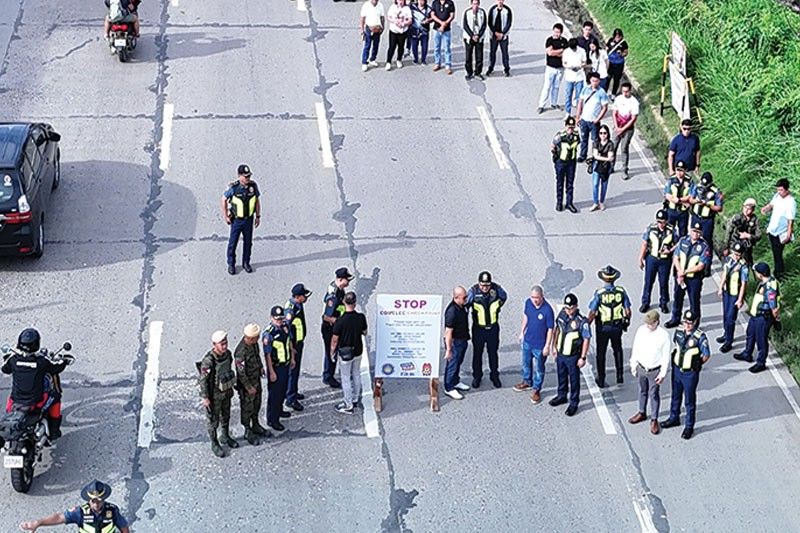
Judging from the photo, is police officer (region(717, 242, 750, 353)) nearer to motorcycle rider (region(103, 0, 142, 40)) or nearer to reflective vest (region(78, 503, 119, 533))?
reflective vest (region(78, 503, 119, 533))

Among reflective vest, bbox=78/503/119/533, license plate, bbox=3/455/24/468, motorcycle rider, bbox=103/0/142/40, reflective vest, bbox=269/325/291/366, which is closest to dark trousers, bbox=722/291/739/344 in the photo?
reflective vest, bbox=269/325/291/366

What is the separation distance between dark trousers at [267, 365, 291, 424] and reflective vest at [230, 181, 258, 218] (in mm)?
3370

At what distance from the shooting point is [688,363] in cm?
1524

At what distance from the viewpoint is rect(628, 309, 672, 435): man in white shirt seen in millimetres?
15305

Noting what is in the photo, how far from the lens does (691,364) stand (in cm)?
1524

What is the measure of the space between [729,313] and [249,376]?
663cm

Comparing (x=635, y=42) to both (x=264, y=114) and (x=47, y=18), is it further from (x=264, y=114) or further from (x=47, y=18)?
(x=47, y=18)

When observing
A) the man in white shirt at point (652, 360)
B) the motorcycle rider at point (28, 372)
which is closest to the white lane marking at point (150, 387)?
the motorcycle rider at point (28, 372)

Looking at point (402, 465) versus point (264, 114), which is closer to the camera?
point (402, 465)

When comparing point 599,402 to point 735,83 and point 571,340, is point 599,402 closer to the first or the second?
point 571,340

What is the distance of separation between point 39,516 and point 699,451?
7.61 metres

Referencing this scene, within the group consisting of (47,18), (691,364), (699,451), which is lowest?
(699,451)

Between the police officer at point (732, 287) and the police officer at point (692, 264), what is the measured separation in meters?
0.30

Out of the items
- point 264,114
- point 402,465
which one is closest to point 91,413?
point 402,465
